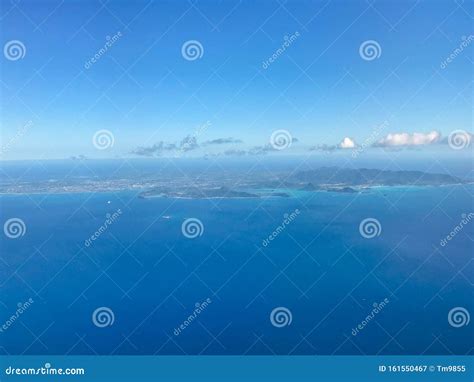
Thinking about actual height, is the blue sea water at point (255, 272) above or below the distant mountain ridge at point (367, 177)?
below

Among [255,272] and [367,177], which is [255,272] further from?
[367,177]

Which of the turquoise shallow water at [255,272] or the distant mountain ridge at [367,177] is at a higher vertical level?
the distant mountain ridge at [367,177]

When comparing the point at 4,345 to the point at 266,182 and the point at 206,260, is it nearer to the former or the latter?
the point at 206,260

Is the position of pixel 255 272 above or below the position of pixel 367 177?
below

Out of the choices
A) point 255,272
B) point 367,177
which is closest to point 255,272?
point 255,272

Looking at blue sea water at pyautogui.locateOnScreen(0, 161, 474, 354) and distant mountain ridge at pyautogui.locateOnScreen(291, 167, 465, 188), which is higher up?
distant mountain ridge at pyautogui.locateOnScreen(291, 167, 465, 188)

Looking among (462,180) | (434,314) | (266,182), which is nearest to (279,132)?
(266,182)
